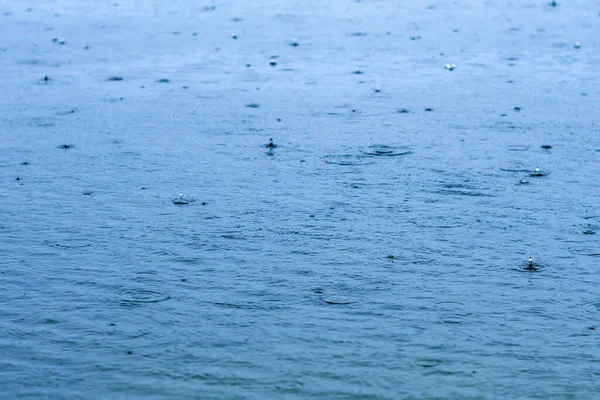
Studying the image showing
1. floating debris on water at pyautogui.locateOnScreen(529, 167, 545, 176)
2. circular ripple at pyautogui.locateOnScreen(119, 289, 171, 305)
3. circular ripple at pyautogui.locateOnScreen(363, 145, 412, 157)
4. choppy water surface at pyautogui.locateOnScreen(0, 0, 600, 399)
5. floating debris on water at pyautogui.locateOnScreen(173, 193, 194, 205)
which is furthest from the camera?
circular ripple at pyautogui.locateOnScreen(363, 145, 412, 157)

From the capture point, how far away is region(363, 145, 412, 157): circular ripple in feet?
30.2

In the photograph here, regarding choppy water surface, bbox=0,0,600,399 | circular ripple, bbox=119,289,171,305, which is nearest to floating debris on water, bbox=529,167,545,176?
choppy water surface, bbox=0,0,600,399

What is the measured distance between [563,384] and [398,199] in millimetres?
3142

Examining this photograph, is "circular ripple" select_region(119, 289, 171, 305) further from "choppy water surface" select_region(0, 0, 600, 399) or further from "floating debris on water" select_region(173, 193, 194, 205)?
"floating debris on water" select_region(173, 193, 194, 205)

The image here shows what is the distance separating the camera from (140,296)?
19.6 ft

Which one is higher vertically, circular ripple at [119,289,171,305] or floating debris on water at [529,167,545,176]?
circular ripple at [119,289,171,305]

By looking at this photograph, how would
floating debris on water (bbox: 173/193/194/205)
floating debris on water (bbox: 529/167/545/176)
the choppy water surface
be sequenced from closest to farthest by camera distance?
the choppy water surface → floating debris on water (bbox: 173/193/194/205) → floating debris on water (bbox: 529/167/545/176)

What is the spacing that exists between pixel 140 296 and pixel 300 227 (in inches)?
65.5

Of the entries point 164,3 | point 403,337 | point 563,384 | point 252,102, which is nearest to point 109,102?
point 252,102

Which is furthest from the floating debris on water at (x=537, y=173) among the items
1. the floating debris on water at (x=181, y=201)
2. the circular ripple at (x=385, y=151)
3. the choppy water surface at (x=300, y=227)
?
the floating debris on water at (x=181, y=201)

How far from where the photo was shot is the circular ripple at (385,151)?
30.2 feet

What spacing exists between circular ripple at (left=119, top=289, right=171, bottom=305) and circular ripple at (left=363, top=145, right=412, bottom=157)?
377cm

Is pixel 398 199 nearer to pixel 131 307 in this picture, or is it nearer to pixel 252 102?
pixel 131 307

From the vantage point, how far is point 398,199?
25.7 ft
